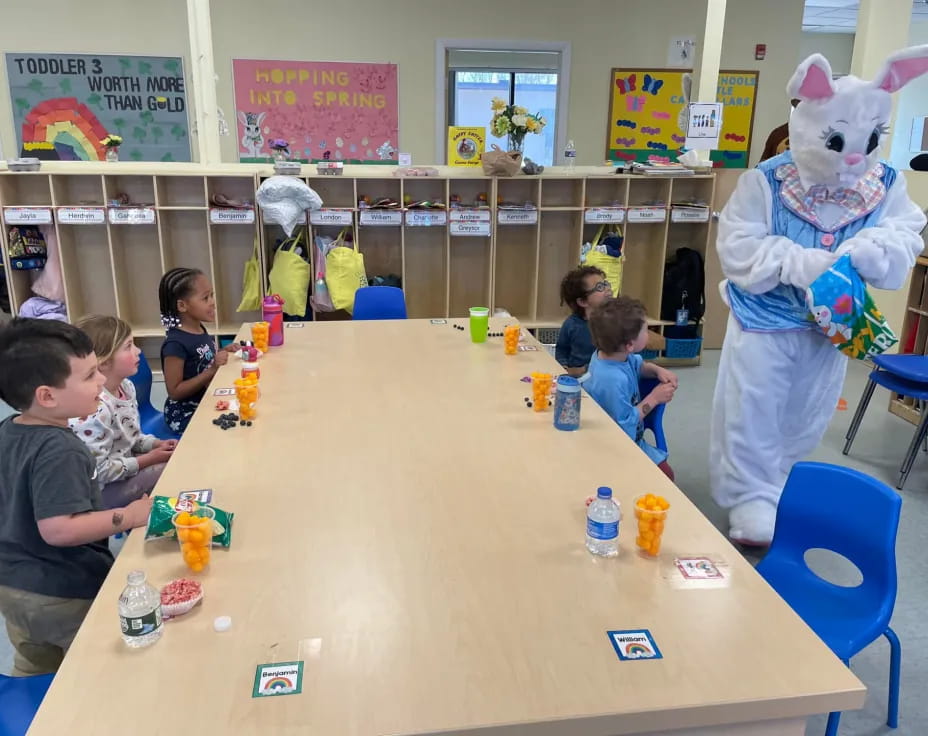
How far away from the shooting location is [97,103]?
5945mm

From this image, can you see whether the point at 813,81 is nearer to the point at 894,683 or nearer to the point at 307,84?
the point at 894,683

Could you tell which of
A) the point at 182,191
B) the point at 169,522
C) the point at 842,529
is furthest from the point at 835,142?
the point at 182,191

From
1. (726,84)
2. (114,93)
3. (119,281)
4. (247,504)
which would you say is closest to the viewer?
(247,504)

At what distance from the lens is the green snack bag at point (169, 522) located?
1491 mm

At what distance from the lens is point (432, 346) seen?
3.04 m

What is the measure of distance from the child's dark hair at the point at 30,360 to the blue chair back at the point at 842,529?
1.79 m

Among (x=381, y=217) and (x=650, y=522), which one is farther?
(x=381, y=217)

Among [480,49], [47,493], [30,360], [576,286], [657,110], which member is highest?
[480,49]

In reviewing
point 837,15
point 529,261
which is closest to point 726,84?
point 529,261

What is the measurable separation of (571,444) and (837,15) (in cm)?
938

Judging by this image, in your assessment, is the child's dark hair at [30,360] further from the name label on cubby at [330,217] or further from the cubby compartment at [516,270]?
the cubby compartment at [516,270]

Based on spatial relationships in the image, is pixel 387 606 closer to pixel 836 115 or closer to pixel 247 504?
pixel 247 504

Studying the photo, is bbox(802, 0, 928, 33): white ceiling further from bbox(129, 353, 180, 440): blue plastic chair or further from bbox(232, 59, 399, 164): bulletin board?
bbox(129, 353, 180, 440): blue plastic chair

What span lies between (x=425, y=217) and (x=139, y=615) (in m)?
3.83
